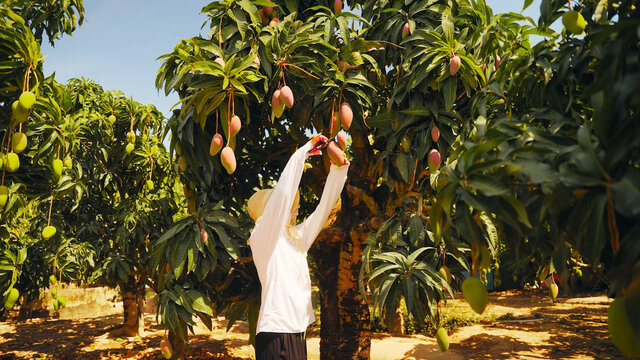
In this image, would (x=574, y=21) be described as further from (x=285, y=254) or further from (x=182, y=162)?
(x=182, y=162)

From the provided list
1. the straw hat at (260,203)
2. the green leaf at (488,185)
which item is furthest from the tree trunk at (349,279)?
the green leaf at (488,185)

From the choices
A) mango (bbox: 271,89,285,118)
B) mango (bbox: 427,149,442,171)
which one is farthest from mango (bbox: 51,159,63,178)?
mango (bbox: 427,149,442,171)

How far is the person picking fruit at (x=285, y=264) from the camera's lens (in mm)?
1603

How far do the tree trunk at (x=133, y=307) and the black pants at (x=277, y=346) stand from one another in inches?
161

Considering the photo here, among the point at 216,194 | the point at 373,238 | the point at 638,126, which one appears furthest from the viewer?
the point at 216,194

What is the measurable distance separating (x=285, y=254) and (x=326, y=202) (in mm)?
260

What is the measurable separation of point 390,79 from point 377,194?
849 millimetres

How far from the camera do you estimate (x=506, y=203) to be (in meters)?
0.81

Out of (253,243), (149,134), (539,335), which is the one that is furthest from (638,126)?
(539,335)

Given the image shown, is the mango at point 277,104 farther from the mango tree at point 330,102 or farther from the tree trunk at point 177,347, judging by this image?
the tree trunk at point 177,347

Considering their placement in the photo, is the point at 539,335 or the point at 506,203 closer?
the point at 506,203

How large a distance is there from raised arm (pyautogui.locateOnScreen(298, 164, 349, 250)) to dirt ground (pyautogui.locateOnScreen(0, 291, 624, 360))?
10.9 ft

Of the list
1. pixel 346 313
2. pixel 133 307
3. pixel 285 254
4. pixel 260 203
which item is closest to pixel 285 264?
pixel 285 254

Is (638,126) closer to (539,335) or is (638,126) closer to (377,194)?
(377,194)
